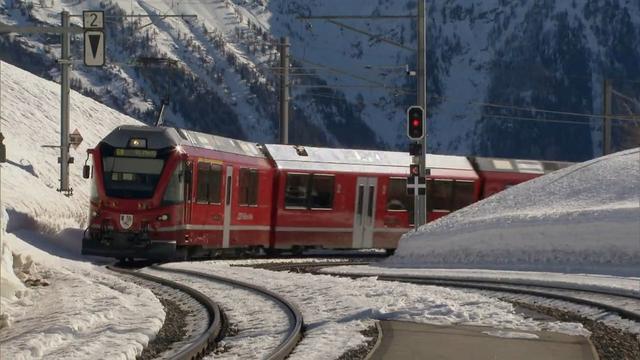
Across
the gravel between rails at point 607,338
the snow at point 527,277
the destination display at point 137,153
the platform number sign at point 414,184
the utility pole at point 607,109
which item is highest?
the utility pole at point 607,109

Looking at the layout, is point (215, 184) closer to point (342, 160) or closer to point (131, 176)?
point (131, 176)

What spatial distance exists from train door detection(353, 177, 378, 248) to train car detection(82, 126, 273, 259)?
640 cm

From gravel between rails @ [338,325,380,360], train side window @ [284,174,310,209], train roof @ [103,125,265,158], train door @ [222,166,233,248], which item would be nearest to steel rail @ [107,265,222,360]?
gravel between rails @ [338,325,380,360]

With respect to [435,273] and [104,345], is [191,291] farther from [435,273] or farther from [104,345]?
[435,273]

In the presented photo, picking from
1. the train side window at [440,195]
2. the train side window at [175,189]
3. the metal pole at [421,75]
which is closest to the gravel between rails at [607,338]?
the train side window at [175,189]

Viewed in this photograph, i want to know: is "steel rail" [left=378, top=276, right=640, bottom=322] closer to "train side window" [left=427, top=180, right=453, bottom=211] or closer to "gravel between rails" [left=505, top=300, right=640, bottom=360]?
"gravel between rails" [left=505, top=300, right=640, bottom=360]

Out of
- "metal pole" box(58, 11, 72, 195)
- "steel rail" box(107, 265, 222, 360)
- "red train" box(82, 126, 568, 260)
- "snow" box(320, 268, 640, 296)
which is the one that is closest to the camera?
"steel rail" box(107, 265, 222, 360)

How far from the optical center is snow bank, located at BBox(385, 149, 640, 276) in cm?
2620

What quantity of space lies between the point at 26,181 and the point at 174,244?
1004cm

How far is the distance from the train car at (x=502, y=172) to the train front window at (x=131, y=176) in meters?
13.8

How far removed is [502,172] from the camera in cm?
3866

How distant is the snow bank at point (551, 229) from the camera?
2620 centimetres

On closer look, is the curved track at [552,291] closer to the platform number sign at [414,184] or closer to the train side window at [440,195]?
the platform number sign at [414,184]

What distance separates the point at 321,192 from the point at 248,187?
10.4 ft
